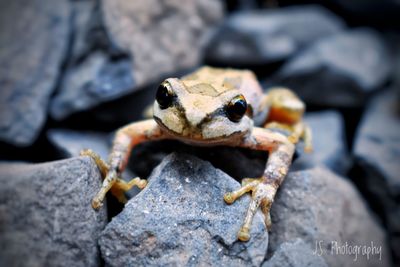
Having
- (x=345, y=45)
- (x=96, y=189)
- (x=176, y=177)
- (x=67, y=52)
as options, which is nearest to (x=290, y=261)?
(x=176, y=177)

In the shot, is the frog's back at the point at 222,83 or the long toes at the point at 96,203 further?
the frog's back at the point at 222,83

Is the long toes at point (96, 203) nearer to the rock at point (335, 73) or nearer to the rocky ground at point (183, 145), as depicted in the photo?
the rocky ground at point (183, 145)

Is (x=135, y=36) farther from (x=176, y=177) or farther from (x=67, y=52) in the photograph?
(x=176, y=177)

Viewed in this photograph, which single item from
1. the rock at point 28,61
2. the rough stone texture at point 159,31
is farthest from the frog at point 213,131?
the rock at point 28,61

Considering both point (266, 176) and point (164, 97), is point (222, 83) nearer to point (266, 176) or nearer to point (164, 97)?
point (164, 97)

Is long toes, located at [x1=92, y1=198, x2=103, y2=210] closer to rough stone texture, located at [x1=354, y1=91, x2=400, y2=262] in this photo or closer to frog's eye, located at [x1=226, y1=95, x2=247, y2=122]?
frog's eye, located at [x1=226, y1=95, x2=247, y2=122]

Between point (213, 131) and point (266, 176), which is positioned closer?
point (213, 131)

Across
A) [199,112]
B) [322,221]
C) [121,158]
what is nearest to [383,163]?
[322,221]
